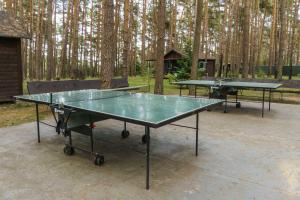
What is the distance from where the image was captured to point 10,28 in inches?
335

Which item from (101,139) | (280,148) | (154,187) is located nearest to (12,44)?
(101,139)

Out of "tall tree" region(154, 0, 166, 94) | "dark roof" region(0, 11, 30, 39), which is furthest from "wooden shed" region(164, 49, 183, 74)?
"dark roof" region(0, 11, 30, 39)

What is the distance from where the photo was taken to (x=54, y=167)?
3270 millimetres

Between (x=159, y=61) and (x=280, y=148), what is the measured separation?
20.6 feet

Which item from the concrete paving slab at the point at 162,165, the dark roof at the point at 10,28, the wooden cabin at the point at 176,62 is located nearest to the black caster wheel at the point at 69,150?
the concrete paving slab at the point at 162,165

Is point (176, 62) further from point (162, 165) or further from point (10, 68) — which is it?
point (162, 165)

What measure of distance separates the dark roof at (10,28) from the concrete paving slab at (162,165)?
4350 mm

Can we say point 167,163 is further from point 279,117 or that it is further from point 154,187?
point 279,117

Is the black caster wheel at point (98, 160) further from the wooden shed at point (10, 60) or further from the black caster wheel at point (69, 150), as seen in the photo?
the wooden shed at point (10, 60)

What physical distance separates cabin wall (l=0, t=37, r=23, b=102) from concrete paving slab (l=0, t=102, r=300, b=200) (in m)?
3.89

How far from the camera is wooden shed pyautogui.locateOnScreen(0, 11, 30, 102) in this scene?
832 centimetres

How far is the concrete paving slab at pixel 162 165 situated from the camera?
2629 millimetres

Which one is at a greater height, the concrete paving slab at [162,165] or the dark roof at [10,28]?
the dark roof at [10,28]

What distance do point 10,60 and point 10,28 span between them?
1.15 m
